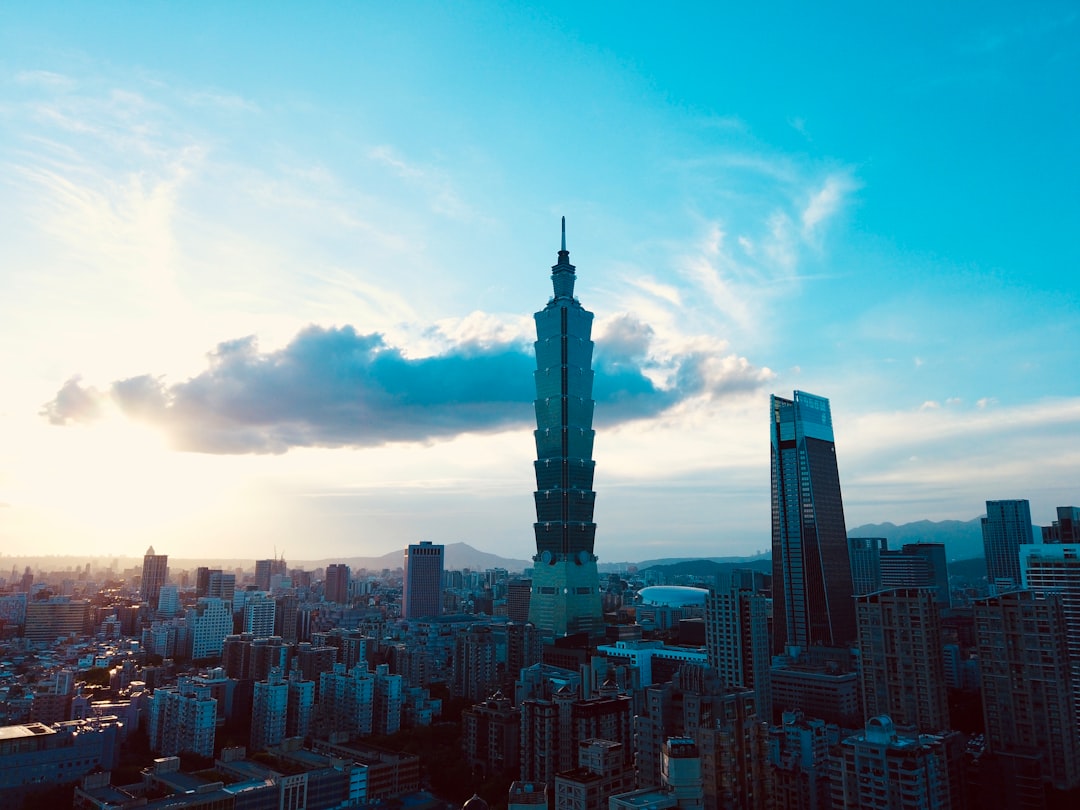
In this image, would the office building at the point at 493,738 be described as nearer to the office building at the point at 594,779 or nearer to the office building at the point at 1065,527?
the office building at the point at 594,779

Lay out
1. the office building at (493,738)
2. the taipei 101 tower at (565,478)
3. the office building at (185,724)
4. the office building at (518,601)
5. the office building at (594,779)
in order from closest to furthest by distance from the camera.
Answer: the office building at (594,779), the office building at (493,738), the office building at (185,724), the taipei 101 tower at (565,478), the office building at (518,601)

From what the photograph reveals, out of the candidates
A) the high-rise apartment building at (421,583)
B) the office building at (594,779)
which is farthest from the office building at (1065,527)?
the high-rise apartment building at (421,583)

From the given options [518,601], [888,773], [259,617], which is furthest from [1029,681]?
[518,601]

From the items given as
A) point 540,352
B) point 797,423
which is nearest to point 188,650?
point 540,352

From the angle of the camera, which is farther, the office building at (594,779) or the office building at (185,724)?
the office building at (185,724)

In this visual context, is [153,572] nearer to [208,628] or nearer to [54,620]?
[54,620]

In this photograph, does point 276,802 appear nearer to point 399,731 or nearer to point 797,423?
point 399,731

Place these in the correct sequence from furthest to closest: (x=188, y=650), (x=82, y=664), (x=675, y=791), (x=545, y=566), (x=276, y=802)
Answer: (x=545, y=566) → (x=188, y=650) → (x=82, y=664) → (x=276, y=802) → (x=675, y=791)
